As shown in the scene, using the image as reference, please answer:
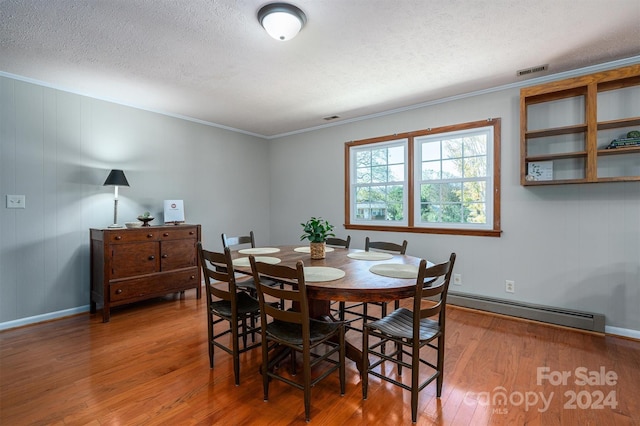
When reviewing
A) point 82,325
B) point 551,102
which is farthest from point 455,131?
point 82,325

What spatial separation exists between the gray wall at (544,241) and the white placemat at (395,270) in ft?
5.85

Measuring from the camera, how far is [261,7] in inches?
77.0

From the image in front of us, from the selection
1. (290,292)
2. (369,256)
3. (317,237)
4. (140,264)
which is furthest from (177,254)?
(290,292)

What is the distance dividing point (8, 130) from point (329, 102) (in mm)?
3272

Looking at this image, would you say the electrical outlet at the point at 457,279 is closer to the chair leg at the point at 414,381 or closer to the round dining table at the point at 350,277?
the round dining table at the point at 350,277

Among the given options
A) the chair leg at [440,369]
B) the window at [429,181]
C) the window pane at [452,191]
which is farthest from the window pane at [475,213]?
the chair leg at [440,369]

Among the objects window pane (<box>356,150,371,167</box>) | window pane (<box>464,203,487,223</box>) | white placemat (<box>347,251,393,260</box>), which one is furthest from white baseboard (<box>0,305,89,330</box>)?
window pane (<box>464,203,487,223</box>)

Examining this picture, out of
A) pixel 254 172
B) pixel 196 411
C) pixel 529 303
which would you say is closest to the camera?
pixel 196 411

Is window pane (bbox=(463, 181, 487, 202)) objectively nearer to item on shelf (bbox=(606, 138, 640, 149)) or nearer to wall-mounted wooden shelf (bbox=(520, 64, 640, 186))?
wall-mounted wooden shelf (bbox=(520, 64, 640, 186))

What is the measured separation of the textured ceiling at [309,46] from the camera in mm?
1989

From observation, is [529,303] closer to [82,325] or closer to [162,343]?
[162,343]

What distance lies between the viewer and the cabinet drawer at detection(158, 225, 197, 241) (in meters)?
3.57

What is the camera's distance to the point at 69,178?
3.30m

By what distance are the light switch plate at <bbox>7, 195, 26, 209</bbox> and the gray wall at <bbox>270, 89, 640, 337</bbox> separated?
12.7 feet
